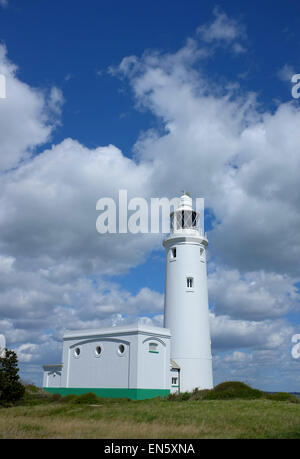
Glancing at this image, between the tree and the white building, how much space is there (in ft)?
17.7

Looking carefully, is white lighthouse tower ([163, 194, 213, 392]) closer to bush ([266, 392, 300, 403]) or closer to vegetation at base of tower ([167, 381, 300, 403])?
vegetation at base of tower ([167, 381, 300, 403])

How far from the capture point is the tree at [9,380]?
30.2m

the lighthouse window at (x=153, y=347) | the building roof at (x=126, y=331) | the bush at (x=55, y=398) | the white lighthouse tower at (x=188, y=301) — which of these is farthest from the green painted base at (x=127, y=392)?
the building roof at (x=126, y=331)

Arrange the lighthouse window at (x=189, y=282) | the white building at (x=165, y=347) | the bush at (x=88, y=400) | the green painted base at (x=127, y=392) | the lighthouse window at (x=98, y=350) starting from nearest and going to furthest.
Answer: the bush at (x=88, y=400)
the green painted base at (x=127, y=392)
the white building at (x=165, y=347)
the lighthouse window at (x=98, y=350)
the lighthouse window at (x=189, y=282)

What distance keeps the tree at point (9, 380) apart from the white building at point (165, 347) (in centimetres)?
539

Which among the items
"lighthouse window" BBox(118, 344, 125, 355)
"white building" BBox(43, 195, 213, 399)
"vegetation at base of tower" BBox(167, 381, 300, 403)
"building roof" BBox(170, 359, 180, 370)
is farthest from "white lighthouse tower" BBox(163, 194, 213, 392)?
"lighthouse window" BBox(118, 344, 125, 355)

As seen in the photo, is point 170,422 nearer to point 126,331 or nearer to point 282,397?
point 126,331

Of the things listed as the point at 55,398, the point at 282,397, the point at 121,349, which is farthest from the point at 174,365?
the point at 55,398

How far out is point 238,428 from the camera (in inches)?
651

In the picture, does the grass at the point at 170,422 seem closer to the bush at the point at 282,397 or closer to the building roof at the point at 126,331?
the bush at the point at 282,397

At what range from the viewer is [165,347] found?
33.3 metres
